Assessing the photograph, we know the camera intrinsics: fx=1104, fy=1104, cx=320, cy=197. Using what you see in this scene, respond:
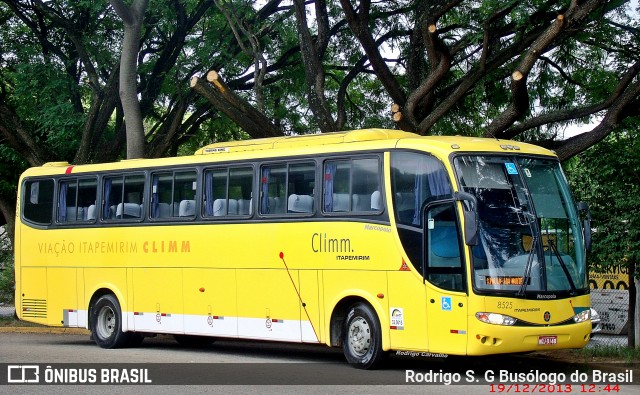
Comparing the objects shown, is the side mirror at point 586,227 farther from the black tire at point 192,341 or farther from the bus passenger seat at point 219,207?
the black tire at point 192,341

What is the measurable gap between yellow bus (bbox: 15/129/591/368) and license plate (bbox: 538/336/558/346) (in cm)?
3

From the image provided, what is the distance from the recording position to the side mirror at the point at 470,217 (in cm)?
1438

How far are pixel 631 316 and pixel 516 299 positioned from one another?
16.1ft

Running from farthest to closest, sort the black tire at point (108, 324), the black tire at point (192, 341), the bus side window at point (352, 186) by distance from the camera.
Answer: the black tire at point (192, 341), the black tire at point (108, 324), the bus side window at point (352, 186)

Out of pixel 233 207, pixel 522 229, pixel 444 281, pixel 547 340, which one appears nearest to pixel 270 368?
pixel 444 281

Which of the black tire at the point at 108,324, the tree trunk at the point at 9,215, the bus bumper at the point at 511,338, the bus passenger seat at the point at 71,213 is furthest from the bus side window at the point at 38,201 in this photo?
the bus bumper at the point at 511,338

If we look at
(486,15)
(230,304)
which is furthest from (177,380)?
(486,15)

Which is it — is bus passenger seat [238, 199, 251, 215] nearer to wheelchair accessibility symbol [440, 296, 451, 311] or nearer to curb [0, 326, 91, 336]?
wheelchair accessibility symbol [440, 296, 451, 311]

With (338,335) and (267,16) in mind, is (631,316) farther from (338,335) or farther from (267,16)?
(267,16)

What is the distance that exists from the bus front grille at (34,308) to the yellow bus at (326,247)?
0.13ft

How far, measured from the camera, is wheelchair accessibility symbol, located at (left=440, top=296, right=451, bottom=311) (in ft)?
48.7

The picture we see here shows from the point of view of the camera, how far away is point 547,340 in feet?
48.6

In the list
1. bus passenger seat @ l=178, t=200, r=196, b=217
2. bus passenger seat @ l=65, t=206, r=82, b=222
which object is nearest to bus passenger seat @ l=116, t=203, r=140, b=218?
bus passenger seat @ l=178, t=200, r=196, b=217

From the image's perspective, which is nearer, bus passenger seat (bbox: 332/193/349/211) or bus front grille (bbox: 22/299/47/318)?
bus passenger seat (bbox: 332/193/349/211)
